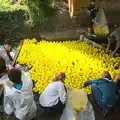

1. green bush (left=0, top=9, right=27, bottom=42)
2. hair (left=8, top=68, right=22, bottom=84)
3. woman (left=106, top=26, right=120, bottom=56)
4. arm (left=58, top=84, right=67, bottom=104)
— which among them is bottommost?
green bush (left=0, top=9, right=27, bottom=42)

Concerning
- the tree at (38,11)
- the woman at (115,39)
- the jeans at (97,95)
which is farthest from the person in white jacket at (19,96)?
the tree at (38,11)

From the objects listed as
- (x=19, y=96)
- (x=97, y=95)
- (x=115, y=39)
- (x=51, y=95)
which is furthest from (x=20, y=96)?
(x=115, y=39)

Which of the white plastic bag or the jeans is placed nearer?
the white plastic bag

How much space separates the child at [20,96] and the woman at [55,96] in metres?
0.47

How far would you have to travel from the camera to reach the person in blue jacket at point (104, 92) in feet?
21.7

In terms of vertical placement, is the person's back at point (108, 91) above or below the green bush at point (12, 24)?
above

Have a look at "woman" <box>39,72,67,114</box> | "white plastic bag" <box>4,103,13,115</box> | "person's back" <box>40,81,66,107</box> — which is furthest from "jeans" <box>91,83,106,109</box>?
"white plastic bag" <box>4,103,13,115</box>

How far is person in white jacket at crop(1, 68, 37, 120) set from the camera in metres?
5.55

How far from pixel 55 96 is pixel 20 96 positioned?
980mm

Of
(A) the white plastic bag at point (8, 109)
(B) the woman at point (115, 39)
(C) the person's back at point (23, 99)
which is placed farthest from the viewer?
(B) the woman at point (115, 39)

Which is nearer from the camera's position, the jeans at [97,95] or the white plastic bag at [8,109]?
the white plastic bag at [8,109]

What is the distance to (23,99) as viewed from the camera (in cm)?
578

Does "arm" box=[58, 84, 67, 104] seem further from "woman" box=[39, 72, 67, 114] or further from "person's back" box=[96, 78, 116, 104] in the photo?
"person's back" box=[96, 78, 116, 104]

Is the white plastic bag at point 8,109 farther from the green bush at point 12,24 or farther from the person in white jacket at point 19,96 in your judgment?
the green bush at point 12,24
